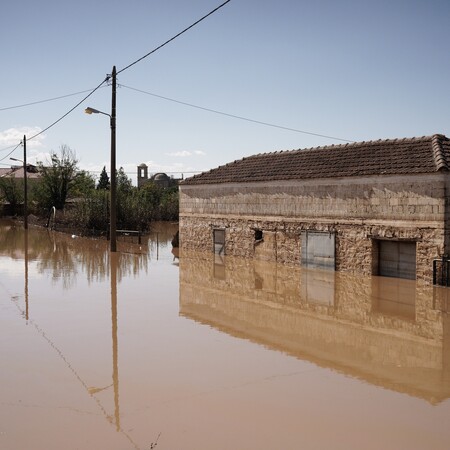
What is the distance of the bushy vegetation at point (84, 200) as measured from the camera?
3366cm

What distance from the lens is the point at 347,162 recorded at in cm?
1897

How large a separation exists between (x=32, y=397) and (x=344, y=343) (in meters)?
5.61

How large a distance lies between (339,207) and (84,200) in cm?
2212

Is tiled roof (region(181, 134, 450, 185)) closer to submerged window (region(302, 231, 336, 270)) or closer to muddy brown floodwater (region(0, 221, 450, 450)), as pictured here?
submerged window (region(302, 231, 336, 270))

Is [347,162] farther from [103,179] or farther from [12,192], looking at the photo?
[103,179]

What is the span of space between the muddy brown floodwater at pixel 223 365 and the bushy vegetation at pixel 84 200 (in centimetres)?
1758

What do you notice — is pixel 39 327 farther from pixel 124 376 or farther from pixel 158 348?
pixel 124 376

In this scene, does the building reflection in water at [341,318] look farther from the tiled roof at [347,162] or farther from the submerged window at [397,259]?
the tiled roof at [347,162]

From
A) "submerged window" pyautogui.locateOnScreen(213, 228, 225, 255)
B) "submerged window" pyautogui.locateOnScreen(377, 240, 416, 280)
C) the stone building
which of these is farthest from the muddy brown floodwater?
"submerged window" pyautogui.locateOnScreen(213, 228, 225, 255)

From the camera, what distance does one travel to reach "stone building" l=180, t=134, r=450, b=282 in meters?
15.8

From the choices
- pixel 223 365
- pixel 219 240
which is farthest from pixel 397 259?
pixel 223 365

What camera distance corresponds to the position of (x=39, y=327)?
10.4m

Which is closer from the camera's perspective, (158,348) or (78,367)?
(78,367)

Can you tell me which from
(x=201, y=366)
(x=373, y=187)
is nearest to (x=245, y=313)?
(x=201, y=366)
